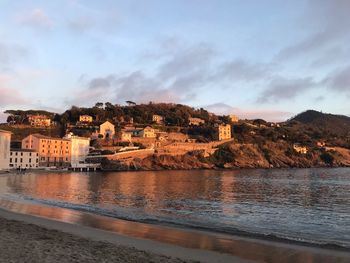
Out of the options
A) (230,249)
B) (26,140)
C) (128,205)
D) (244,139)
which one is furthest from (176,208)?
(244,139)

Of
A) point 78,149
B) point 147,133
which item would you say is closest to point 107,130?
point 147,133

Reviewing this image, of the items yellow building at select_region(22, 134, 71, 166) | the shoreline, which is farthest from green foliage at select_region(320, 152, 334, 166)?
the shoreline

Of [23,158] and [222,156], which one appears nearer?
[23,158]

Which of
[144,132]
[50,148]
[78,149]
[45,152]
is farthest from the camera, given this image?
[144,132]

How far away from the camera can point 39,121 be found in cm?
17412

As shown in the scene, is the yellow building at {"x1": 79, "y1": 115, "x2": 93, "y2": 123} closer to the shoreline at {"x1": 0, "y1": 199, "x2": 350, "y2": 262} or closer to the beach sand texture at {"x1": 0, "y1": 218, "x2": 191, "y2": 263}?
the shoreline at {"x1": 0, "y1": 199, "x2": 350, "y2": 262}

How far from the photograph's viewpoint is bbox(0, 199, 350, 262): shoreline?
1512cm

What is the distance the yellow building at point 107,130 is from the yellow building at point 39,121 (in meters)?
27.6

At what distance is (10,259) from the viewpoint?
1139 cm

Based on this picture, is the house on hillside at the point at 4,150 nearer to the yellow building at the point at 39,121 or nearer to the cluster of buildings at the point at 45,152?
the cluster of buildings at the point at 45,152

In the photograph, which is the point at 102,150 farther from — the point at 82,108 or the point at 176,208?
the point at 176,208

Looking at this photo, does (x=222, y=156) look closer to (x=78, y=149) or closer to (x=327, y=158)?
(x=78, y=149)

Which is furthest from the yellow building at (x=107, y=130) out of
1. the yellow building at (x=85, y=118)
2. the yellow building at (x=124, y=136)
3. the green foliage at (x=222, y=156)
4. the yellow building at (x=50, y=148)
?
the green foliage at (x=222, y=156)

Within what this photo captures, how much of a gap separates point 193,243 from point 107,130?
152 metres
